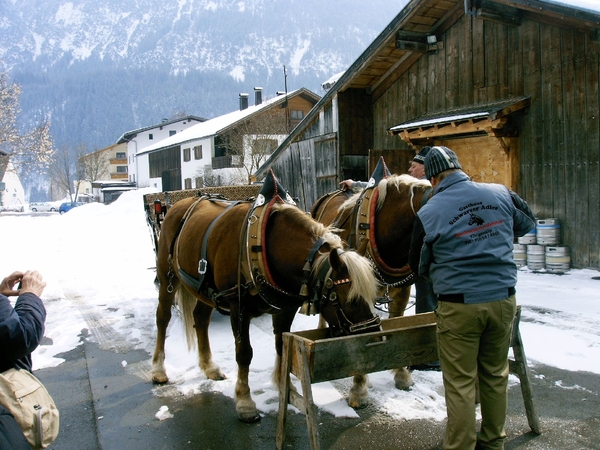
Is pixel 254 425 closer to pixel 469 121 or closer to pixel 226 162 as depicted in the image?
pixel 469 121

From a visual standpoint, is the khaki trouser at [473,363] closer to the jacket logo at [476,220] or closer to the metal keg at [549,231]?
the jacket logo at [476,220]

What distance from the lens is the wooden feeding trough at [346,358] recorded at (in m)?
3.00

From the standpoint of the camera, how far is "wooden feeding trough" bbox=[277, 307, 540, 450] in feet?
9.84

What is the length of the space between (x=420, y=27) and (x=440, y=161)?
8.77m

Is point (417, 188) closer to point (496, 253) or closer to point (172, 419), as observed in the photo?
point (496, 253)

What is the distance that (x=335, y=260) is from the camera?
3096 millimetres

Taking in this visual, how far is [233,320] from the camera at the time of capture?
3996 mm

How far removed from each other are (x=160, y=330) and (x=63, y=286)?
560 centimetres

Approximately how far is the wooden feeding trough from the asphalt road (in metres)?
0.26

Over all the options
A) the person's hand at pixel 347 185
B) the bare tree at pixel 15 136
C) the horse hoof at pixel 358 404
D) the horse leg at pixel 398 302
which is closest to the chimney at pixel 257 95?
the bare tree at pixel 15 136

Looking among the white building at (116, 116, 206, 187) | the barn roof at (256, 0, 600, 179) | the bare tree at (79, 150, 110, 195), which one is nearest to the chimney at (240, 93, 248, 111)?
the white building at (116, 116, 206, 187)

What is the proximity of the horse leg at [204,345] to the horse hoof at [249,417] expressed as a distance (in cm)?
89

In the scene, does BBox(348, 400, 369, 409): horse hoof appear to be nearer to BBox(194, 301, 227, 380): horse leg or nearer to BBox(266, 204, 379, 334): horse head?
BBox(266, 204, 379, 334): horse head

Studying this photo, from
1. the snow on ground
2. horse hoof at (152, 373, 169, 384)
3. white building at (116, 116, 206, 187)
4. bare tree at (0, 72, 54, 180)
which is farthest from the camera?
white building at (116, 116, 206, 187)
